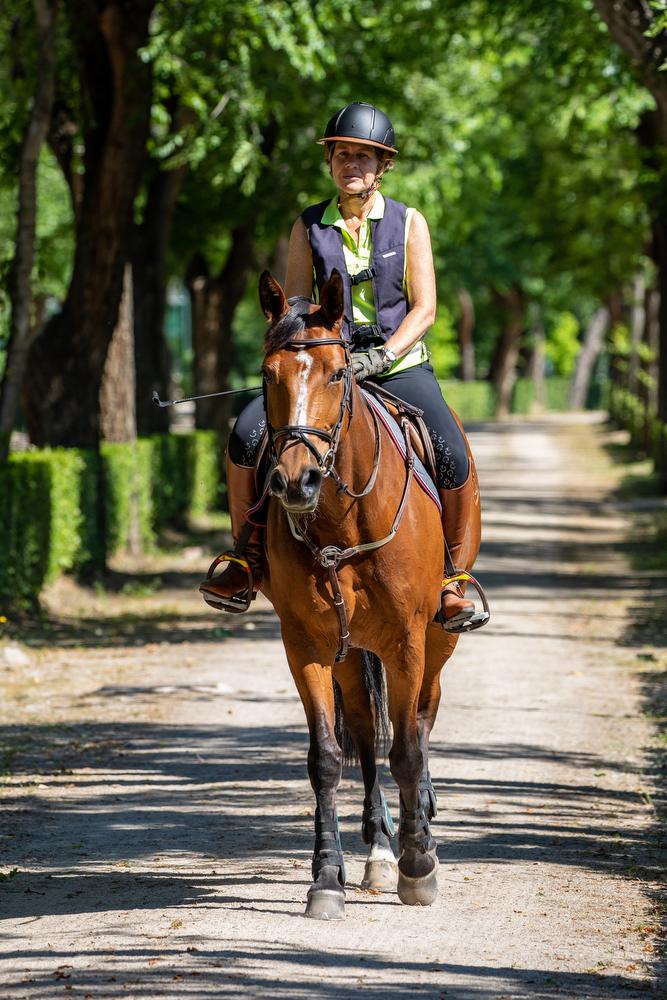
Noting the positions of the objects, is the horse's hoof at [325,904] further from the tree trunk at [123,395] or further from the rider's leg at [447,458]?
the tree trunk at [123,395]

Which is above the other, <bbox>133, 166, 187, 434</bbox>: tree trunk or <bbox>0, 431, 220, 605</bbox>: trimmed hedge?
<bbox>133, 166, 187, 434</bbox>: tree trunk

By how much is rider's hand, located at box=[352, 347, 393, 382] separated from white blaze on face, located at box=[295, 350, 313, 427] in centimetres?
53

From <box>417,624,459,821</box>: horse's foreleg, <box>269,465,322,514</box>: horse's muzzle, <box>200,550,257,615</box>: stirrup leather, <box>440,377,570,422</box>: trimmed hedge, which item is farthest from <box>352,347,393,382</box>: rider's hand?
<box>440,377,570,422</box>: trimmed hedge

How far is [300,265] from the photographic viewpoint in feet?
23.1

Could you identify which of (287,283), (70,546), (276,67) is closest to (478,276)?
(276,67)

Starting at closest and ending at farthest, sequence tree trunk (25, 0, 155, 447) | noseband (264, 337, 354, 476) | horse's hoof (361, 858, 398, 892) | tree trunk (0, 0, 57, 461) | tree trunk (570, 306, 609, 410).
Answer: noseband (264, 337, 354, 476) → horse's hoof (361, 858, 398, 892) → tree trunk (0, 0, 57, 461) → tree trunk (25, 0, 155, 447) → tree trunk (570, 306, 609, 410)

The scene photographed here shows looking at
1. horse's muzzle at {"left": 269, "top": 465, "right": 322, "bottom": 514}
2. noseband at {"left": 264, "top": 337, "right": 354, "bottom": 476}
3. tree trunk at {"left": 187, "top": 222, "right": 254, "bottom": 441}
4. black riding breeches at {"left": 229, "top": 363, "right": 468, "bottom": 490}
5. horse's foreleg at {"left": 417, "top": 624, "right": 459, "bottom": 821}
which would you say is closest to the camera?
horse's muzzle at {"left": 269, "top": 465, "right": 322, "bottom": 514}

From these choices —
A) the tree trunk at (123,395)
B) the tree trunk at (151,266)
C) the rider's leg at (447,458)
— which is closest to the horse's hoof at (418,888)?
the rider's leg at (447,458)

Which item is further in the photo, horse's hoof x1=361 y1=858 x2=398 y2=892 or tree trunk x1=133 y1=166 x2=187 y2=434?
tree trunk x1=133 y1=166 x2=187 y2=434

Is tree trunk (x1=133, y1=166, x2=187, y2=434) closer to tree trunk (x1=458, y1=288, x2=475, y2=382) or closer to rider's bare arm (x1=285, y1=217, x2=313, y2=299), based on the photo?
rider's bare arm (x1=285, y1=217, x2=313, y2=299)

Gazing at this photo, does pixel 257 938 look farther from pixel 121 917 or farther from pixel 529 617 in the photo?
pixel 529 617

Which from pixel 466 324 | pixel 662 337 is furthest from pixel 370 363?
pixel 466 324

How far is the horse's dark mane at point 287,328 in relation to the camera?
6008 mm

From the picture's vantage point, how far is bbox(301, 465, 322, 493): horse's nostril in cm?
567
